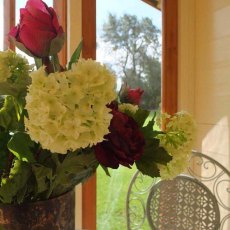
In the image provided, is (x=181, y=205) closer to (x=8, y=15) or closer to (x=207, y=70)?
(x=207, y=70)

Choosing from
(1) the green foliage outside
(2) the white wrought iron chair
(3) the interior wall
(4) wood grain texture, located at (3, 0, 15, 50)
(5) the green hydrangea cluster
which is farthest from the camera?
(1) the green foliage outside

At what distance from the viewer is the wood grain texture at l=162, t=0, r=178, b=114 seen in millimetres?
1864

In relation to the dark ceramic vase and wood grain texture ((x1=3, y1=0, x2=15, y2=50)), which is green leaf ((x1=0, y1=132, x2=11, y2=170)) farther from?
wood grain texture ((x1=3, y1=0, x2=15, y2=50))

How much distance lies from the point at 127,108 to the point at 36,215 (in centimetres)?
24

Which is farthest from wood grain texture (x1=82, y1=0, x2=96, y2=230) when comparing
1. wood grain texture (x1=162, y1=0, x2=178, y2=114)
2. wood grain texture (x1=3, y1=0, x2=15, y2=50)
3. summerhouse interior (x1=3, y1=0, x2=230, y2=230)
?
wood grain texture (x1=162, y1=0, x2=178, y2=114)

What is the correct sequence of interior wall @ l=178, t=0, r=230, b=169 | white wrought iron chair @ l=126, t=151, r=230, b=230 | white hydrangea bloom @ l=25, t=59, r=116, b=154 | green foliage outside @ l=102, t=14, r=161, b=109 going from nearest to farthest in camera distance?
white hydrangea bloom @ l=25, t=59, r=116, b=154 → white wrought iron chair @ l=126, t=151, r=230, b=230 → interior wall @ l=178, t=0, r=230, b=169 → green foliage outside @ l=102, t=14, r=161, b=109

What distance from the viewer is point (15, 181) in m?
0.48

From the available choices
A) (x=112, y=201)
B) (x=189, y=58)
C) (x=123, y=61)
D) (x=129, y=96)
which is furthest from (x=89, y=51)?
(x=129, y=96)

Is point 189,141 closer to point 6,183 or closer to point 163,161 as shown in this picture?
point 163,161

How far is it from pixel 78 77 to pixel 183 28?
63.1 inches

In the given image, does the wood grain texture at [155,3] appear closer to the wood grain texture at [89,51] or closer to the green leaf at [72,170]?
the wood grain texture at [89,51]

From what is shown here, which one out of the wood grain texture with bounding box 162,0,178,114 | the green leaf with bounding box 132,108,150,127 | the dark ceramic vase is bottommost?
the dark ceramic vase

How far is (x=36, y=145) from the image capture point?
1.66ft

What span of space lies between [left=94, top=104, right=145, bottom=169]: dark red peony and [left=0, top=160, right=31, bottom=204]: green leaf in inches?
5.0
